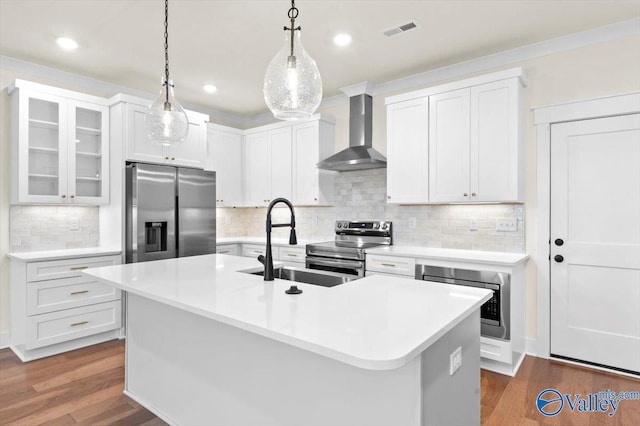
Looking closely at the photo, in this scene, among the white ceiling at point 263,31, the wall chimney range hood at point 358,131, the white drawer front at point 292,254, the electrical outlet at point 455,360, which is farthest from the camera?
the white drawer front at point 292,254

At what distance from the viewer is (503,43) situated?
3246mm

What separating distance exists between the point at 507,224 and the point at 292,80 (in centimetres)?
265

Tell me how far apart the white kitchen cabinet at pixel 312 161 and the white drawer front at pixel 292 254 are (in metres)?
0.61

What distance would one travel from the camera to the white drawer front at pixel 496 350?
113 inches

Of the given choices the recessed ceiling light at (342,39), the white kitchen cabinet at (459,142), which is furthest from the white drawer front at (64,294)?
the white kitchen cabinet at (459,142)

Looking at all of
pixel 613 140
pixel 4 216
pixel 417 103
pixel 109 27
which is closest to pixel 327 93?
pixel 417 103

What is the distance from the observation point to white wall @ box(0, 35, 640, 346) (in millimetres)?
2947

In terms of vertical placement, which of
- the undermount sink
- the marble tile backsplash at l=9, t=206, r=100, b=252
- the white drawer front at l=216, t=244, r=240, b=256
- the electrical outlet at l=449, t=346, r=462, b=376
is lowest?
the electrical outlet at l=449, t=346, r=462, b=376

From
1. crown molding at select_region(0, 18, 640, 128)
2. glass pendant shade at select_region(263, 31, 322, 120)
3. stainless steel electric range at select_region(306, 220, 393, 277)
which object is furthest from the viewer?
stainless steel electric range at select_region(306, 220, 393, 277)

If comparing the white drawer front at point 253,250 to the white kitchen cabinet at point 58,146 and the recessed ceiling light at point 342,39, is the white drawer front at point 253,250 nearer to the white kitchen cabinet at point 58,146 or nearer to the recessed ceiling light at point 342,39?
the white kitchen cabinet at point 58,146

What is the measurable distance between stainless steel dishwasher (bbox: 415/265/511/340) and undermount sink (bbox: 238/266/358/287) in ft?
4.32

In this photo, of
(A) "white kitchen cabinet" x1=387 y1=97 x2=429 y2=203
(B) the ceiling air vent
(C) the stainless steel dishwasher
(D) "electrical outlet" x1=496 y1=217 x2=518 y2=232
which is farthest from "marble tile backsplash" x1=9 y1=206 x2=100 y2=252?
(D) "electrical outlet" x1=496 y1=217 x2=518 y2=232

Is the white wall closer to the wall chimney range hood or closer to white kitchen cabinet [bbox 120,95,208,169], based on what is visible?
white kitchen cabinet [bbox 120,95,208,169]

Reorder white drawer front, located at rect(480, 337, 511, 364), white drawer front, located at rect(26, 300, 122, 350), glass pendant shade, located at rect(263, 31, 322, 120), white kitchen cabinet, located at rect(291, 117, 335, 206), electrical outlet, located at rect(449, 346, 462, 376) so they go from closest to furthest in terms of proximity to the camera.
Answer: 1. electrical outlet, located at rect(449, 346, 462, 376)
2. glass pendant shade, located at rect(263, 31, 322, 120)
3. white drawer front, located at rect(480, 337, 511, 364)
4. white drawer front, located at rect(26, 300, 122, 350)
5. white kitchen cabinet, located at rect(291, 117, 335, 206)
